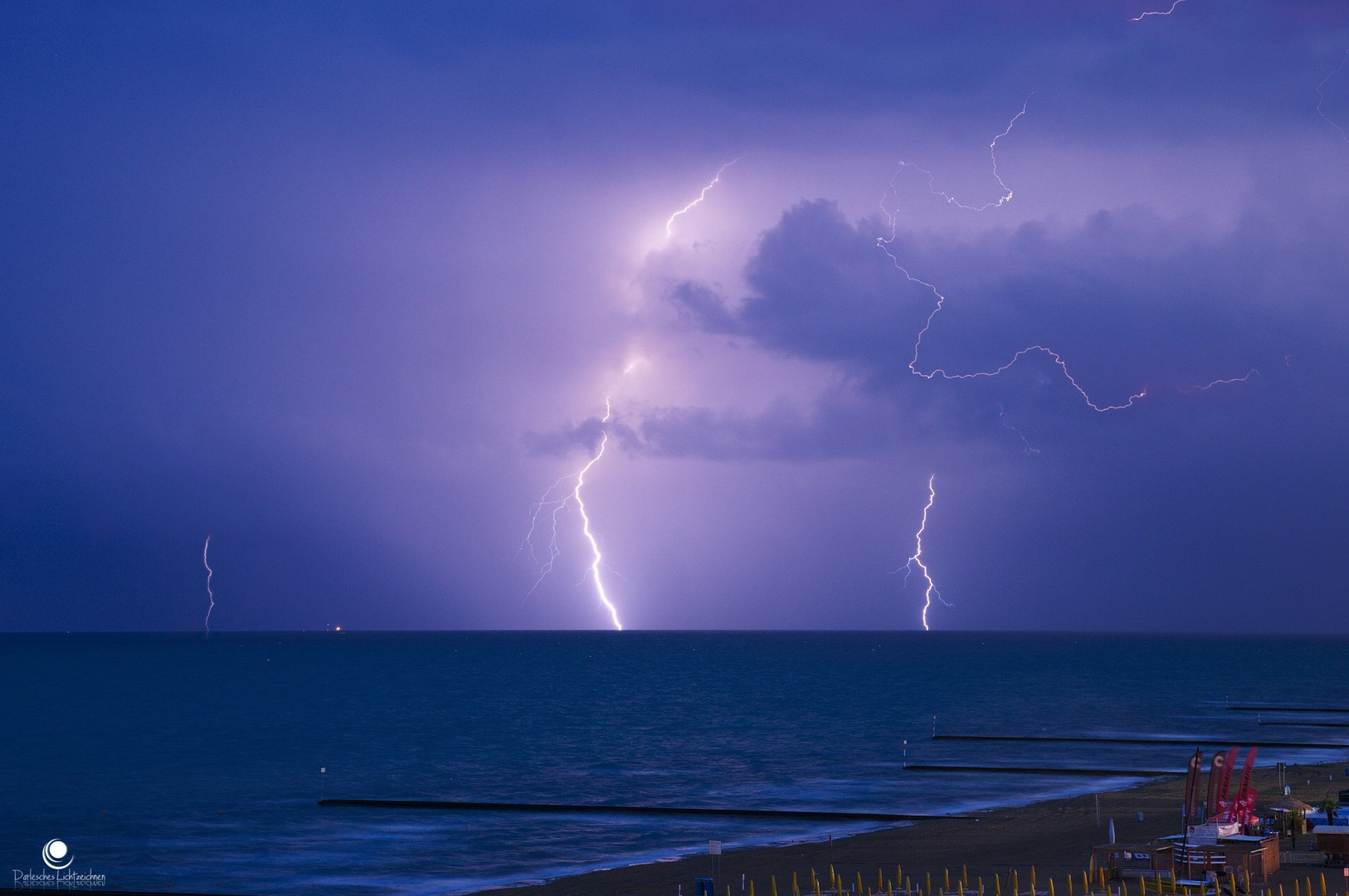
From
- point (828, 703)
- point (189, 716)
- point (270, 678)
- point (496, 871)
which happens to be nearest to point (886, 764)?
point (496, 871)

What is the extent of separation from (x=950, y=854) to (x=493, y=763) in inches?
1712

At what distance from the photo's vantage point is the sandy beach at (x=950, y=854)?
126ft

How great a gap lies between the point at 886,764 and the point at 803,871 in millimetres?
37767

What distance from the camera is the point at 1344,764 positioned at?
6900cm

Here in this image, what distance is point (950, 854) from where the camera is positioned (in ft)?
141

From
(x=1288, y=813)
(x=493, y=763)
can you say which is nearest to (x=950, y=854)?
(x=1288, y=813)

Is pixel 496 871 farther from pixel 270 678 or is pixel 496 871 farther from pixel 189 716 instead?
pixel 270 678

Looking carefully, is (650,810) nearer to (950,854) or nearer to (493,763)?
(950,854)

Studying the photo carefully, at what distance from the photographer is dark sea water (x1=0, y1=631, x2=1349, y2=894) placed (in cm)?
4828

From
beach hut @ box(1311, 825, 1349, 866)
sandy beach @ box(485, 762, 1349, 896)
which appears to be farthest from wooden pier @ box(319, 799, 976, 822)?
beach hut @ box(1311, 825, 1349, 866)

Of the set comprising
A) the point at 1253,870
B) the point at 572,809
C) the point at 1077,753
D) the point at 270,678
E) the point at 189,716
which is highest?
the point at 270,678

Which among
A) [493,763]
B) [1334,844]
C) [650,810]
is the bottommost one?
[1334,844]

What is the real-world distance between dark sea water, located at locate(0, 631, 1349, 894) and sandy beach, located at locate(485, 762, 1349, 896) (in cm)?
322

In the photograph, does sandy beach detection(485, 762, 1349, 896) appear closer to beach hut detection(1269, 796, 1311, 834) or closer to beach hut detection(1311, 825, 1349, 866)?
beach hut detection(1311, 825, 1349, 866)
